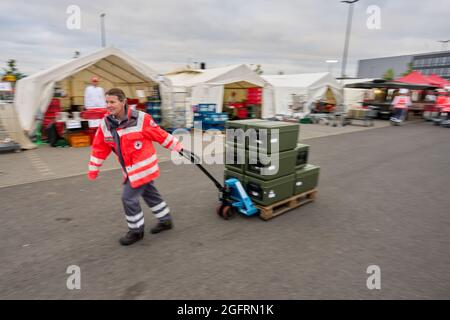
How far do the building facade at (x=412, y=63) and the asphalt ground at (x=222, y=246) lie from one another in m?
77.4

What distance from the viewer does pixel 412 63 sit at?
A: 72.2 meters

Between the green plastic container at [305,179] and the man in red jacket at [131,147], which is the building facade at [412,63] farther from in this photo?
the man in red jacket at [131,147]

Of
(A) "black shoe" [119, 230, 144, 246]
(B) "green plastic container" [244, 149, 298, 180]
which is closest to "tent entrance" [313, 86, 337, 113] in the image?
(B) "green plastic container" [244, 149, 298, 180]

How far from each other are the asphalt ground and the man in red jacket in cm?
51

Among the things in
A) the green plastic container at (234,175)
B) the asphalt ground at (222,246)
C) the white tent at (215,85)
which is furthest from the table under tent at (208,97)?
the green plastic container at (234,175)

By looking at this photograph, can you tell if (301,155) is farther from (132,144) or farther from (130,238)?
(130,238)

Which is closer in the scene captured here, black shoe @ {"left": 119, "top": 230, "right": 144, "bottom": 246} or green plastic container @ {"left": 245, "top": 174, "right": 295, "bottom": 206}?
black shoe @ {"left": 119, "top": 230, "right": 144, "bottom": 246}

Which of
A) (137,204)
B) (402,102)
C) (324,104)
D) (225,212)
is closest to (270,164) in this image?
(225,212)

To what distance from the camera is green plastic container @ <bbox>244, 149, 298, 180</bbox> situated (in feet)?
12.6

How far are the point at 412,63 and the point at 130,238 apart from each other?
292ft

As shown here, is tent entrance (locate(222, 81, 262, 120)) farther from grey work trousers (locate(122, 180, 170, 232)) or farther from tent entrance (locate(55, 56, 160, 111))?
grey work trousers (locate(122, 180, 170, 232))
